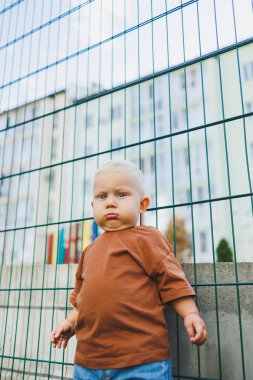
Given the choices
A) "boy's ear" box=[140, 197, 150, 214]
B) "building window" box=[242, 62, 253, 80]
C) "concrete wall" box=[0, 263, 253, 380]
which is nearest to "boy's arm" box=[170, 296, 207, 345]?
"concrete wall" box=[0, 263, 253, 380]

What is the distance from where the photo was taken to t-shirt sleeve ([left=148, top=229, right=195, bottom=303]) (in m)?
1.38

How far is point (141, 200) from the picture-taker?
1682 millimetres

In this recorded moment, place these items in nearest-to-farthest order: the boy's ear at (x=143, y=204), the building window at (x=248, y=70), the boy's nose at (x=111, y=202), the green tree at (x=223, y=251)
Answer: the boy's nose at (x=111, y=202)
the boy's ear at (x=143, y=204)
the green tree at (x=223, y=251)
the building window at (x=248, y=70)

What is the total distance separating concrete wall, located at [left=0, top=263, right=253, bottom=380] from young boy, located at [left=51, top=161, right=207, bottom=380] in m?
0.35

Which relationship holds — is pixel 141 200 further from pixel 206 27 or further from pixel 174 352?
pixel 206 27

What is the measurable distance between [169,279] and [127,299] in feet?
0.60

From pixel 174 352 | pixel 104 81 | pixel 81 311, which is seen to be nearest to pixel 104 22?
pixel 104 81

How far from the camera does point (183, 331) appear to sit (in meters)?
1.72

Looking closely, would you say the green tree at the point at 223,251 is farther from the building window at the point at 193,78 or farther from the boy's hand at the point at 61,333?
the boy's hand at the point at 61,333

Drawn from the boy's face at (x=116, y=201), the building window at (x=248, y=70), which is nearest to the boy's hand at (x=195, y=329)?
the boy's face at (x=116, y=201)

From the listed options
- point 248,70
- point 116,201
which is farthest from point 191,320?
point 248,70

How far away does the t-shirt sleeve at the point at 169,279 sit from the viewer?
1.38 metres

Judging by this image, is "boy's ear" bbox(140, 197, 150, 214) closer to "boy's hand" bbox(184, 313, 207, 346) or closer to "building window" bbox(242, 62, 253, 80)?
"boy's hand" bbox(184, 313, 207, 346)

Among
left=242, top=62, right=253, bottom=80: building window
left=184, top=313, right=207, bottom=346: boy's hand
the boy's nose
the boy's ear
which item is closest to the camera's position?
left=184, top=313, right=207, bottom=346: boy's hand
